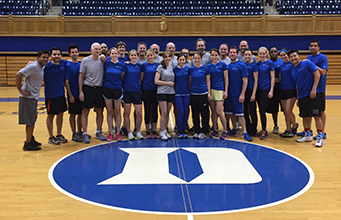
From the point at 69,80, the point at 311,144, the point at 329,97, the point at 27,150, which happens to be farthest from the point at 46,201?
the point at 329,97

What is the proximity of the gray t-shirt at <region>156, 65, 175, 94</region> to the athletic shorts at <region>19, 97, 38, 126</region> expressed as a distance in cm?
200

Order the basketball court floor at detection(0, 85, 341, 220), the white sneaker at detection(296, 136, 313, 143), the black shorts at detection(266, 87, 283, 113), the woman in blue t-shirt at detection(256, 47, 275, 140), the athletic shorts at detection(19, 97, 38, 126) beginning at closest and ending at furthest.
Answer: the basketball court floor at detection(0, 85, 341, 220) → the athletic shorts at detection(19, 97, 38, 126) → the white sneaker at detection(296, 136, 313, 143) → the woman in blue t-shirt at detection(256, 47, 275, 140) → the black shorts at detection(266, 87, 283, 113)

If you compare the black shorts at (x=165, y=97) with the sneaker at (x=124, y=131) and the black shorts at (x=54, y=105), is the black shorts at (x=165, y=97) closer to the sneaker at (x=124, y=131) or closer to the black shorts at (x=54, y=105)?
the sneaker at (x=124, y=131)

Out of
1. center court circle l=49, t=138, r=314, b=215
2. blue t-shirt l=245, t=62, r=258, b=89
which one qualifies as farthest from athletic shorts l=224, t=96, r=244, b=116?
center court circle l=49, t=138, r=314, b=215

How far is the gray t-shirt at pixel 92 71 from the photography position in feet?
17.2

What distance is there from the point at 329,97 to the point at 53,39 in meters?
11.0

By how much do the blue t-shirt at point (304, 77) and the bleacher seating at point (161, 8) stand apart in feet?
31.2

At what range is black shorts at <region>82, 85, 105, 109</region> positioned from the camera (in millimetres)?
5324

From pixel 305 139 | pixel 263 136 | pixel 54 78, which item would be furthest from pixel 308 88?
pixel 54 78

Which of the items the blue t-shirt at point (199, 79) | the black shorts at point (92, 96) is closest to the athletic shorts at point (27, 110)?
the black shorts at point (92, 96)

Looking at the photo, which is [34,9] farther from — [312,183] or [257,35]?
[312,183]

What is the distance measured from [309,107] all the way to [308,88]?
310 mm

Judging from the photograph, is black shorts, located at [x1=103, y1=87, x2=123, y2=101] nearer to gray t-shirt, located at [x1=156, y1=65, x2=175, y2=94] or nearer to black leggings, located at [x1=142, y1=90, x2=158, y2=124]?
black leggings, located at [x1=142, y1=90, x2=158, y2=124]

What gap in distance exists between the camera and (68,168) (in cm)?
416
